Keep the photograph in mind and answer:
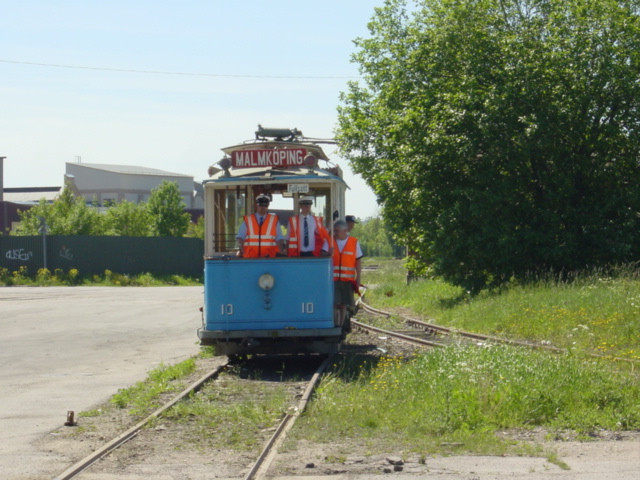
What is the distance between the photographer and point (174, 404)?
934 centimetres

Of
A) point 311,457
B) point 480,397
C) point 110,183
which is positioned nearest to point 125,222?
point 110,183

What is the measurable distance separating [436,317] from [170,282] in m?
29.5

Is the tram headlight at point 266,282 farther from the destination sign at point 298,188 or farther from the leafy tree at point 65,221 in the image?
the leafy tree at point 65,221

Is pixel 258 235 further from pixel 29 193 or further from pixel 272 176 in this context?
pixel 29 193

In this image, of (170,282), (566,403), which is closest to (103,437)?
(566,403)

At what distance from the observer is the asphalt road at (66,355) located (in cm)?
828

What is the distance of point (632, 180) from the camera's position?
22.4 m

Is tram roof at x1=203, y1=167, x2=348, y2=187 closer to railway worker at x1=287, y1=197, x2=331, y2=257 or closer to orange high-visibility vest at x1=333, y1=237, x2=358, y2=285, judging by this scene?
railway worker at x1=287, y1=197, x2=331, y2=257

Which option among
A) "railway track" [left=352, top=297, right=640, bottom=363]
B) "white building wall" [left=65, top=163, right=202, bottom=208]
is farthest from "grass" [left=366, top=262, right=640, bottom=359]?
"white building wall" [left=65, top=163, right=202, bottom=208]

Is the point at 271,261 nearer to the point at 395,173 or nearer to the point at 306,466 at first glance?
the point at 306,466

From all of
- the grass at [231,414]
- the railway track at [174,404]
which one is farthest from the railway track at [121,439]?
the grass at [231,414]

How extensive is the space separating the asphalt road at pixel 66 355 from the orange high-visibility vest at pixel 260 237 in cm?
234

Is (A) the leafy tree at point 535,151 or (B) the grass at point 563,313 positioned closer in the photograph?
(B) the grass at point 563,313

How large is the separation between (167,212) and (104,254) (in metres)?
24.4
